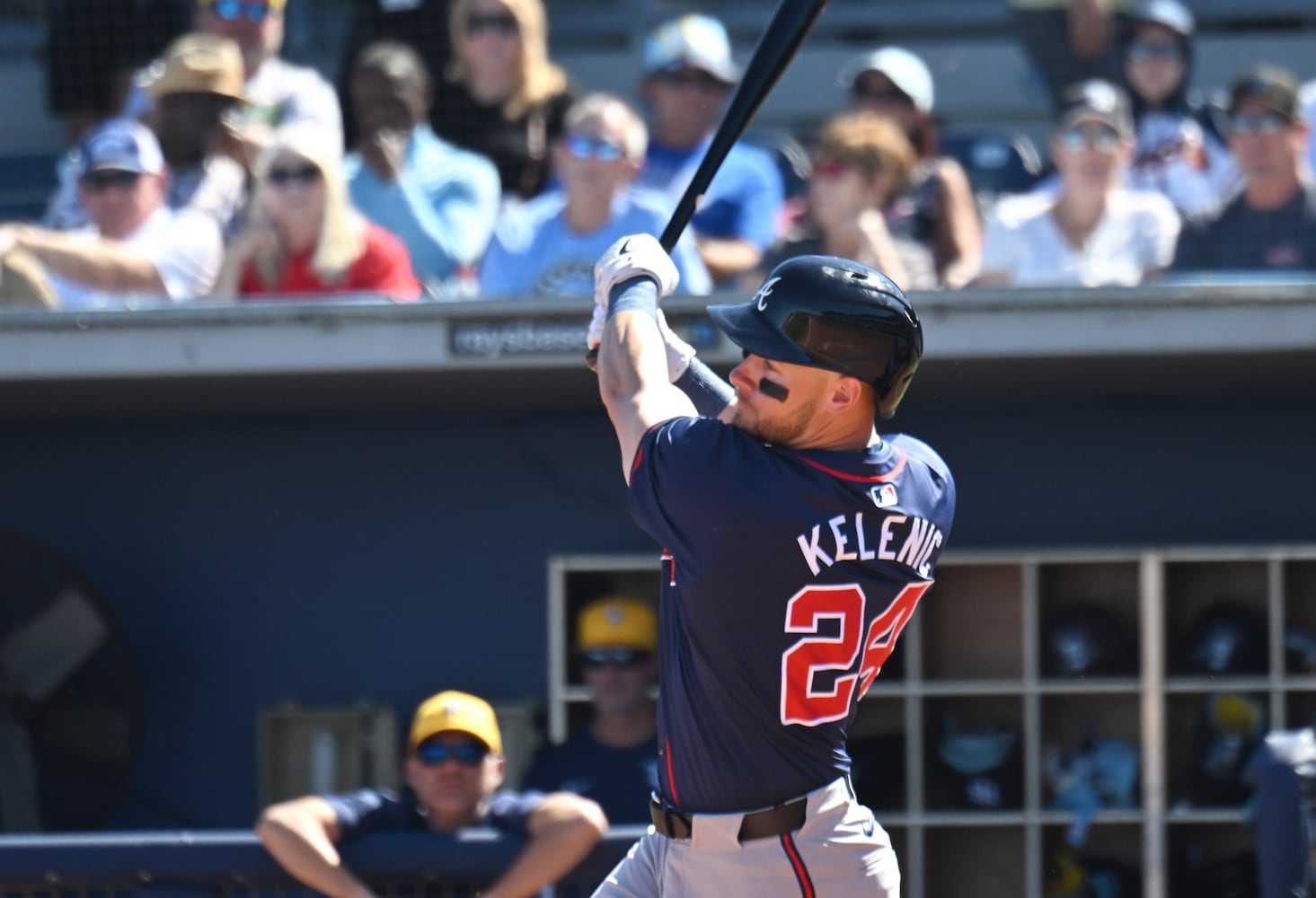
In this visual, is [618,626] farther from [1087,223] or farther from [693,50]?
[693,50]

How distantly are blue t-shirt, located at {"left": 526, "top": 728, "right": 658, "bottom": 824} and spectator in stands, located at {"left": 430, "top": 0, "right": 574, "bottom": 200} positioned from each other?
1997 millimetres

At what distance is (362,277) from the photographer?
5434mm

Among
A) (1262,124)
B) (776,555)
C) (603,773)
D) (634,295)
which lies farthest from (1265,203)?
(776,555)

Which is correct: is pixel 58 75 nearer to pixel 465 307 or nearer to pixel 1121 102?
pixel 465 307

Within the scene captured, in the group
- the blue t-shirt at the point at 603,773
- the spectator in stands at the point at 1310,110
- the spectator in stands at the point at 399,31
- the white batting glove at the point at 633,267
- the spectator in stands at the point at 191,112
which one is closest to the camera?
the white batting glove at the point at 633,267

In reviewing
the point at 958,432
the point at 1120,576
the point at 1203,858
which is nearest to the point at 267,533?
the point at 958,432

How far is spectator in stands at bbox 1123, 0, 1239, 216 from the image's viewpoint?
5988 mm

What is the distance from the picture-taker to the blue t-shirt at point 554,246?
5414 millimetres

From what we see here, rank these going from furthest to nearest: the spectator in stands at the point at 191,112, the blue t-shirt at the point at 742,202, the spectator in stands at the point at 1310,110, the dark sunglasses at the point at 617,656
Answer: the spectator in stands at the point at 191,112, the spectator in stands at the point at 1310,110, the blue t-shirt at the point at 742,202, the dark sunglasses at the point at 617,656

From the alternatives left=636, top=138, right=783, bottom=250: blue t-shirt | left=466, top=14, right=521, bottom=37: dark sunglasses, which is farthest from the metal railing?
left=466, top=14, right=521, bottom=37: dark sunglasses

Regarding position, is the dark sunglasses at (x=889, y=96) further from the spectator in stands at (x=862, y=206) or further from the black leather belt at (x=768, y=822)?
the black leather belt at (x=768, y=822)

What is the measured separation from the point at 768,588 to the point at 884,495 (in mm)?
220

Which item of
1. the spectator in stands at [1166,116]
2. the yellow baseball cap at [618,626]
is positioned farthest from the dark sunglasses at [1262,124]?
the yellow baseball cap at [618,626]

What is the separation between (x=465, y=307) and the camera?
4.98 metres
